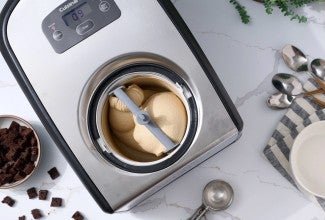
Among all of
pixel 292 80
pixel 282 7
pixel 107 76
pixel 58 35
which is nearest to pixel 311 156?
pixel 292 80

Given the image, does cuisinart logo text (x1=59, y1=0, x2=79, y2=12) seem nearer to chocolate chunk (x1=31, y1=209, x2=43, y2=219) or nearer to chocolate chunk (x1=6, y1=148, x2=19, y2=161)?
chocolate chunk (x1=6, y1=148, x2=19, y2=161)

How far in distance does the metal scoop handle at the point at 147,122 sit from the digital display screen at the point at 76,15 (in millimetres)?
153

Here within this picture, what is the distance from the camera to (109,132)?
0.94m

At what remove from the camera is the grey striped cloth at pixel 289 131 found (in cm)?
106

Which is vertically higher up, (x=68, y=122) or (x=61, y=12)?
(x=61, y=12)

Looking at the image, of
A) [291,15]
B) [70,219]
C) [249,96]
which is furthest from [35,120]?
[291,15]

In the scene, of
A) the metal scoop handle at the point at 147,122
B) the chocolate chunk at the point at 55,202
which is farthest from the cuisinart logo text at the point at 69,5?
the chocolate chunk at the point at 55,202

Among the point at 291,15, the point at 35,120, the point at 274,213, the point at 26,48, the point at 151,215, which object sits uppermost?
the point at 26,48

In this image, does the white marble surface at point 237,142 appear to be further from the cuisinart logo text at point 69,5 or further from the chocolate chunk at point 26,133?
the cuisinart logo text at point 69,5

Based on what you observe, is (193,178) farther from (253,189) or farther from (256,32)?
(256,32)

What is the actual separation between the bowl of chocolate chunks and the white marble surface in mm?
40

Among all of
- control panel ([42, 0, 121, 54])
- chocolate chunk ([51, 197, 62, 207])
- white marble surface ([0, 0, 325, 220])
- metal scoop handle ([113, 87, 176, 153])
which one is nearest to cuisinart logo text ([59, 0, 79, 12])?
control panel ([42, 0, 121, 54])

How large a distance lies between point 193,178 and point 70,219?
0.98 feet

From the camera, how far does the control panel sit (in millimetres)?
Result: 848
